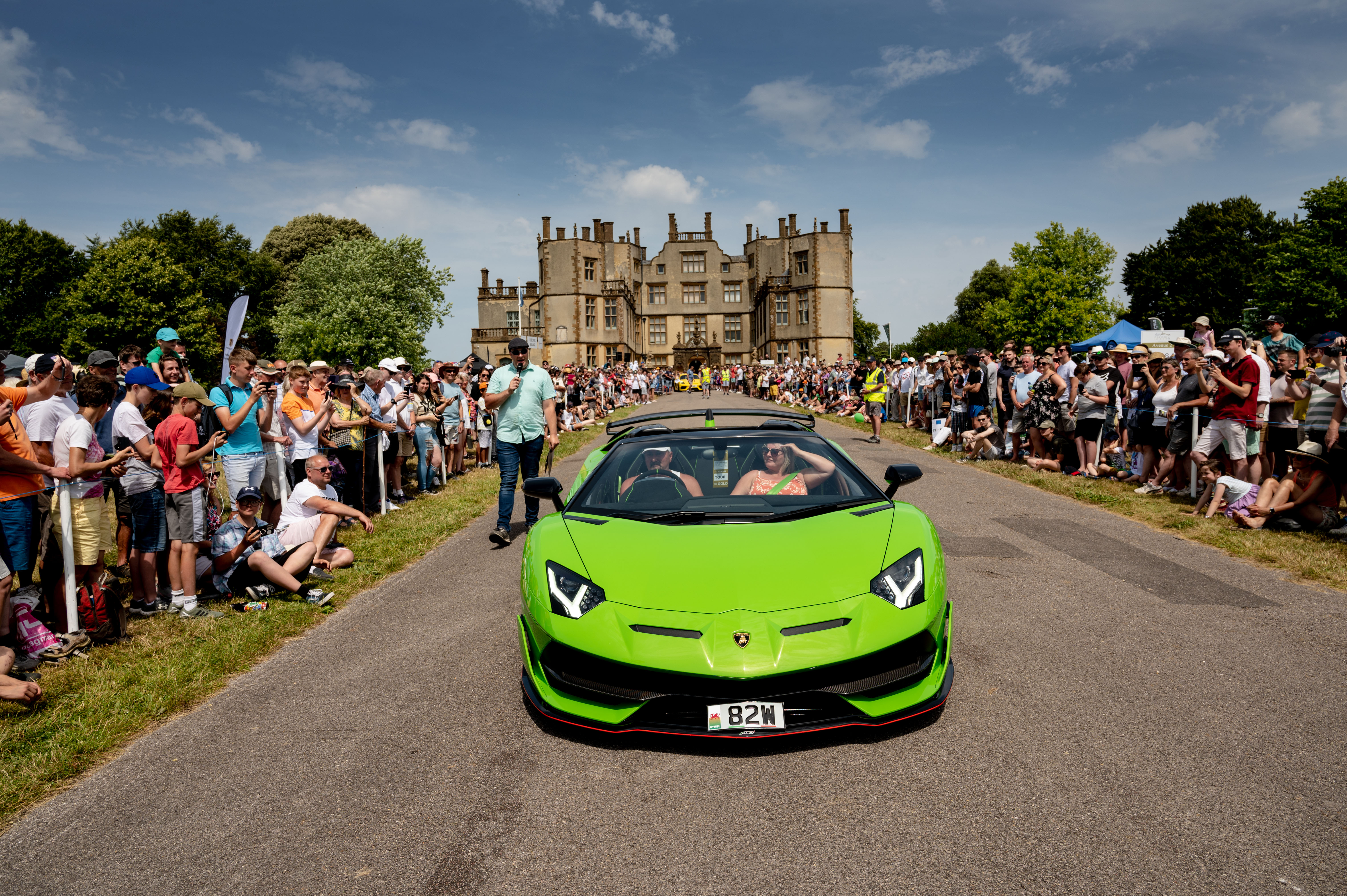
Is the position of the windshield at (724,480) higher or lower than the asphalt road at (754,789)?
higher

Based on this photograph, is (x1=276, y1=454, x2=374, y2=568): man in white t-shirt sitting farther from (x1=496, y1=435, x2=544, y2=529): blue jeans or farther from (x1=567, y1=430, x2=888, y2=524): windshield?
(x1=567, y1=430, x2=888, y2=524): windshield

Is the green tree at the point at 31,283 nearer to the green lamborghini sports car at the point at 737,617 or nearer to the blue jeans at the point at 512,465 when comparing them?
the blue jeans at the point at 512,465

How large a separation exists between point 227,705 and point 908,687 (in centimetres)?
358

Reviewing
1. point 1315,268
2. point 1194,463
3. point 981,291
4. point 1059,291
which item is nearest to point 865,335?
point 981,291

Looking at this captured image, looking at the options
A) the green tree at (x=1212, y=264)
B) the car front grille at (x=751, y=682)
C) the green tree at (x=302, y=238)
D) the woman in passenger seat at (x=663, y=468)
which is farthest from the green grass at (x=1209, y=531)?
the green tree at (x=302, y=238)

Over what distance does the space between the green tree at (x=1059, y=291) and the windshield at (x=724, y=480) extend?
57635mm

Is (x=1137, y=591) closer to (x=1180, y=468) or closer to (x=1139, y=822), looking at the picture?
(x=1139, y=822)

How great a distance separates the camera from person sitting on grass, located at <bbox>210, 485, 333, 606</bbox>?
6430 millimetres

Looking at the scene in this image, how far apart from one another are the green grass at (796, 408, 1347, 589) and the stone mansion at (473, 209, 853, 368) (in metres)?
62.0

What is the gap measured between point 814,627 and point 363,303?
4989 centimetres

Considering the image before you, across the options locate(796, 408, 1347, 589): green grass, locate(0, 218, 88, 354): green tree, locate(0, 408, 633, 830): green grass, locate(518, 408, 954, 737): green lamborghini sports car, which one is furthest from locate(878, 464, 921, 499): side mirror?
locate(0, 218, 88, 354): green tree

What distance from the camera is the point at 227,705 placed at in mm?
4312

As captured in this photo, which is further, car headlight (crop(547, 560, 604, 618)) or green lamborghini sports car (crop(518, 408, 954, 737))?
car headlight (crop(547, 560, 604, 618))

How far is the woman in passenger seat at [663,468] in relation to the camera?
4.78m
